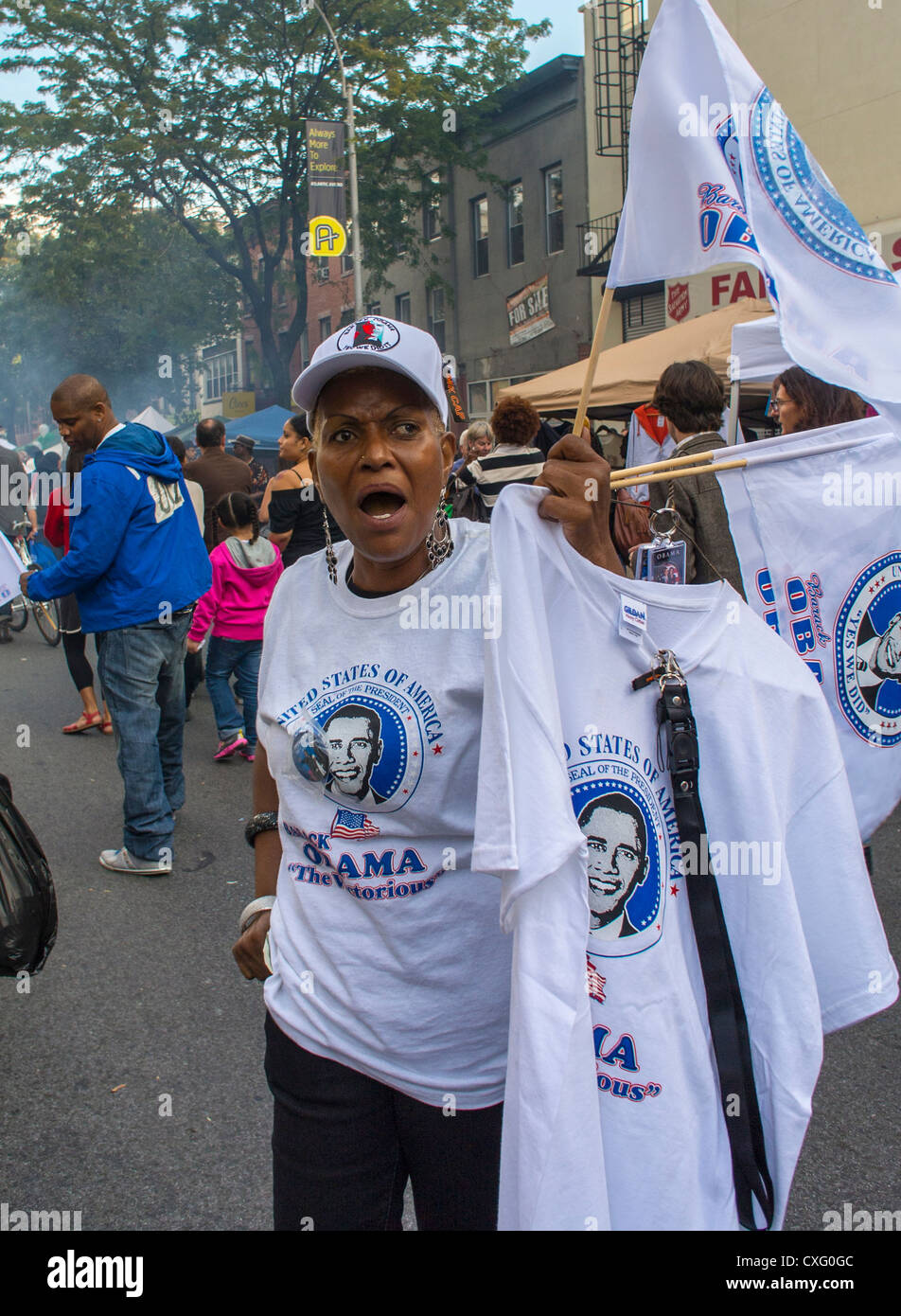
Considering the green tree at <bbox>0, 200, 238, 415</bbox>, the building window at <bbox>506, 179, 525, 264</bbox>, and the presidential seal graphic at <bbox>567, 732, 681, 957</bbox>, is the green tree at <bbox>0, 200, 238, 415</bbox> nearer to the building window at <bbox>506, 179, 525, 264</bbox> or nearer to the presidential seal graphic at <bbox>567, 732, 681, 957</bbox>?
the building window at <bbox>506, 179, 525, 264</bbox>

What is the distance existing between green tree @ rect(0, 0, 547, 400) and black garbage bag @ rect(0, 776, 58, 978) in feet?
79.5

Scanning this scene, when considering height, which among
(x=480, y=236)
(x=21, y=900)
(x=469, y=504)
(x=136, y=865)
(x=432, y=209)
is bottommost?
(x=136, y=865)

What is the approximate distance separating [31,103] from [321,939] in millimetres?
29164

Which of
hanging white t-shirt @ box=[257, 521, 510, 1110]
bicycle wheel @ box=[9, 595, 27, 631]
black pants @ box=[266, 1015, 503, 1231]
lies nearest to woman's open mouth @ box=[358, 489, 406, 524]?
hanging white t-shirt @ box=[257, 521, 510, 1110]

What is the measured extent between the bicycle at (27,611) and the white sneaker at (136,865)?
560 cm

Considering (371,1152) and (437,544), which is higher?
(437,544)

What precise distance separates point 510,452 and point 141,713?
3.13 meters

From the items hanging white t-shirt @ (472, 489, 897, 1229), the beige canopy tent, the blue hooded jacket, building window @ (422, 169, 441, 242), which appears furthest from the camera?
building window @ (422, 169, 441, 242)

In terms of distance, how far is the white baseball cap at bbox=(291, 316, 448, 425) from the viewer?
1734 millimetres

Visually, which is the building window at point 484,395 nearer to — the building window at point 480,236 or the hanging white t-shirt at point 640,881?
the building window at point 480,236

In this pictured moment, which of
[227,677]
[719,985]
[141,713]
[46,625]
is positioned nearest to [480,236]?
[46,625]

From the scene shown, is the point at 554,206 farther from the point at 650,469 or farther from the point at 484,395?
the point at 650,469

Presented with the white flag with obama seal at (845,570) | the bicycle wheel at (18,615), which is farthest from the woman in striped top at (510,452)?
the bicycle wheel at (18,615)

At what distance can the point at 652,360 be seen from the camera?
10.2m
